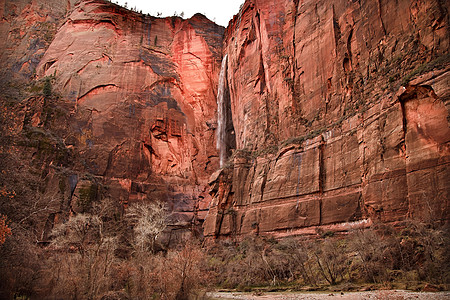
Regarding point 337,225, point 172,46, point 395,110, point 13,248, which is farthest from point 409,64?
point 172,46

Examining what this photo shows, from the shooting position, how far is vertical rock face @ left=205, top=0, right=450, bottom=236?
2031 centimetres

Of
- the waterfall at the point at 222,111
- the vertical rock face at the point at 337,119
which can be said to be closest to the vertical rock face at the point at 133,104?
the waterfall at the point at 222,111

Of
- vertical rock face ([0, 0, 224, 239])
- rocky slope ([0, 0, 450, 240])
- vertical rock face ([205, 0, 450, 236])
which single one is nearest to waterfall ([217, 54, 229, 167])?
rocky slope ([0, 0, 450, 240])

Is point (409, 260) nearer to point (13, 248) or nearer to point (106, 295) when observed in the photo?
point (106, 295)

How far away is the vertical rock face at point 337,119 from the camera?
66.6 ft

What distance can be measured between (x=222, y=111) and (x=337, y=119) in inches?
938

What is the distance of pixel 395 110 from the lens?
22.0m

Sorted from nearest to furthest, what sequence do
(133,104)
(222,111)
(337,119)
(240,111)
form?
1. (337,119)
2. (240,111)
3. (133,104)
4. (222,111)

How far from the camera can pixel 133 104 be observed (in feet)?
162

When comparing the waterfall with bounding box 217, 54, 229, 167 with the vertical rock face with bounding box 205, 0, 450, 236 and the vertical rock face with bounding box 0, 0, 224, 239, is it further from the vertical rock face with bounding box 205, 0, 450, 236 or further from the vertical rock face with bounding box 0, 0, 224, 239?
the vertical rock face with bounding box 205, 0, 450, 236

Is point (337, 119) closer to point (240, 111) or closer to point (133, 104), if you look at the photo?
point (240, 111)

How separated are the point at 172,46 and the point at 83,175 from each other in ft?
86.9

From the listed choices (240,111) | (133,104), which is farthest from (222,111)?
(133,104)

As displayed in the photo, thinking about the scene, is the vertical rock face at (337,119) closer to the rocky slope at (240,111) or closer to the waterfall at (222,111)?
the rocky slope at (240,111)
